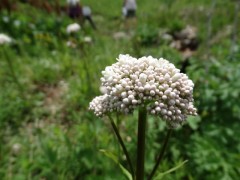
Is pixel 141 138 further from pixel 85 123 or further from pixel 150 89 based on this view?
pixel 85 123

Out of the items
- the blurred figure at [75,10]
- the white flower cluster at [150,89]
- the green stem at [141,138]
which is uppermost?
the blurred figure at [75,10]

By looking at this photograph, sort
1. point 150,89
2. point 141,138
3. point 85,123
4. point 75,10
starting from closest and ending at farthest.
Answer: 1. point 150,89
2. point 141,138
3. point 85,123
4. point 75,10

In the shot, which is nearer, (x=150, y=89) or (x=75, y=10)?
(x=150, y=89)

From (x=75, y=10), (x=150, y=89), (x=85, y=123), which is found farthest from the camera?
(x=75, y=10)

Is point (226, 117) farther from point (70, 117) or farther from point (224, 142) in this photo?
point (70, 117)

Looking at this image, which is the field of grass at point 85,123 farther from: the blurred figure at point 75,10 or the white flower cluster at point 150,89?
the white flower cluster at point 150,89

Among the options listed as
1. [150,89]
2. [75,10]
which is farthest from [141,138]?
[75,10]

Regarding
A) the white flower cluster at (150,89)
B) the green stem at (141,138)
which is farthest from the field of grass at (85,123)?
the white flower cluster at (150,89)

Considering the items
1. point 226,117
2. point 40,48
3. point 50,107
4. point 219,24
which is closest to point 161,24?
point 219,24

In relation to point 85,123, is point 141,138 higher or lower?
lower

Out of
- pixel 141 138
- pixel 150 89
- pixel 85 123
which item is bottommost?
pixel 141 138
